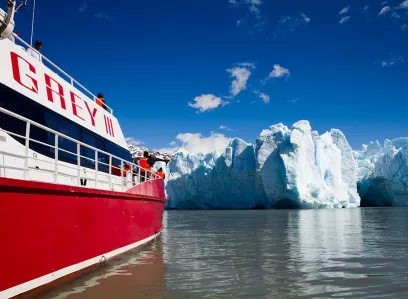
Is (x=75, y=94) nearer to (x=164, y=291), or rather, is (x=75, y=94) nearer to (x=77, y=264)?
(x=77, y=264)

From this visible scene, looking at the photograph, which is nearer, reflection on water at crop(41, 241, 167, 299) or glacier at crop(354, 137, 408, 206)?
reflection on water at crop(41, 241, 167, 299)

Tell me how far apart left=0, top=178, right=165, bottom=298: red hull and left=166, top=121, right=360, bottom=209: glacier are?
99.9ft

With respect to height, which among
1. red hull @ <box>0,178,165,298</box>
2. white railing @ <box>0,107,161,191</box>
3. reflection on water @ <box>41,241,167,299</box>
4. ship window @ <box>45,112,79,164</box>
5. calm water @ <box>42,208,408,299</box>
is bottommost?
calm water @ <box>42,208,408,299</box>

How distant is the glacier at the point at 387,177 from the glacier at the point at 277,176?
3038mm

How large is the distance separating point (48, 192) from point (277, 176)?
111 ft

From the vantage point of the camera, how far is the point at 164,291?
4367 millimetres

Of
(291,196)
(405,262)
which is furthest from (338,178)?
(405,262)

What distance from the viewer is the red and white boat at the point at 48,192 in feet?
12.1

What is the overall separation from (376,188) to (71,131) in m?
44.2

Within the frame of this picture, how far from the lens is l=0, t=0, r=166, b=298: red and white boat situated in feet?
12.1

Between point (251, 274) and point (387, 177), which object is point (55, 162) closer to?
point (251, 274)

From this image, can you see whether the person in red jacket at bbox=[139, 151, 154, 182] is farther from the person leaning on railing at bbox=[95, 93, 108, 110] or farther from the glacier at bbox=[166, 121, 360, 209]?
the glacier at bbox=[166, 121, 360, 209]

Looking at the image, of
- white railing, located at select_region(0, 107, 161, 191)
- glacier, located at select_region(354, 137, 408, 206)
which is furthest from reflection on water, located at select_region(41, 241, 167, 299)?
glacier, located at select_region(354, 137, 408, 206)

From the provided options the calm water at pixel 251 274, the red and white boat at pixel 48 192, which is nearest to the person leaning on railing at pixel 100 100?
the red and white boat at pixel 48 192
